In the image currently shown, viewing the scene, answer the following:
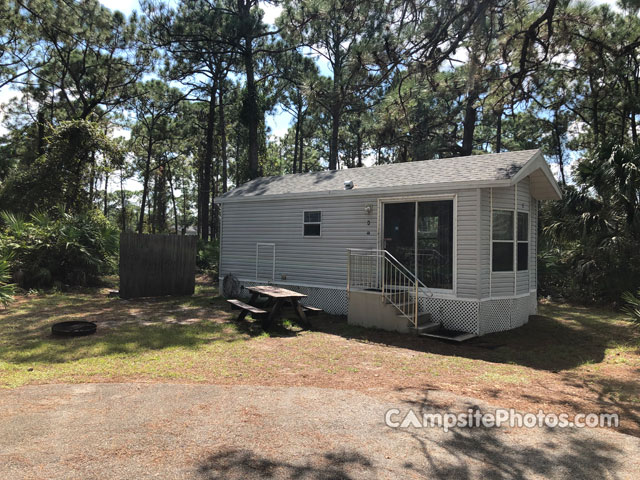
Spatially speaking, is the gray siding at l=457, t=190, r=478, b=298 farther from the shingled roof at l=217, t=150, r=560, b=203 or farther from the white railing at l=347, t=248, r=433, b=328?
the white railing at l=347, t=248, r=433, b=328

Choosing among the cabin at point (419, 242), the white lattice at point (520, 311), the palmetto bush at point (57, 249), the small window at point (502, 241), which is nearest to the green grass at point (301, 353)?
the white lattice at point (520, 311)

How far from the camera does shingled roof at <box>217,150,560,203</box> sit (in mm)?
7714

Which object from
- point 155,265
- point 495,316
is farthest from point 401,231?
point 155,265

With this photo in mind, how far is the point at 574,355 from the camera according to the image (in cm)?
664

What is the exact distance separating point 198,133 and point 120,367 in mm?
24951

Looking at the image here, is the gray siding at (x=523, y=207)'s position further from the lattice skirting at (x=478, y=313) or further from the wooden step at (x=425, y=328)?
the wooden step at (x=425, y=328)

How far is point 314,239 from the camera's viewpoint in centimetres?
1016

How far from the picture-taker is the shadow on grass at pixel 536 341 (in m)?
6.45

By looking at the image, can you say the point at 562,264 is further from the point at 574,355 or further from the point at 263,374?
the point at 263,374

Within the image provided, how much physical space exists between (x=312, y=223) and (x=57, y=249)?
324 inches

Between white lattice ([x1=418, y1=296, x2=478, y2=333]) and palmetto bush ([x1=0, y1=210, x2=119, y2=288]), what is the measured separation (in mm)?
10384

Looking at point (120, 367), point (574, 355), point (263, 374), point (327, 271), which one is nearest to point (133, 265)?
point (327, 271)

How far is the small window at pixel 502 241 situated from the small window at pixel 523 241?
464 mm

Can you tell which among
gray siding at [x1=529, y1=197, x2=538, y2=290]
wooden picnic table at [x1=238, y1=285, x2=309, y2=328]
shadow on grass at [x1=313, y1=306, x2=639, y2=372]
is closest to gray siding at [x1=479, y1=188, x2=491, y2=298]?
shadow on grass at [x1=313, y1=306, x2=639, y2=372]
